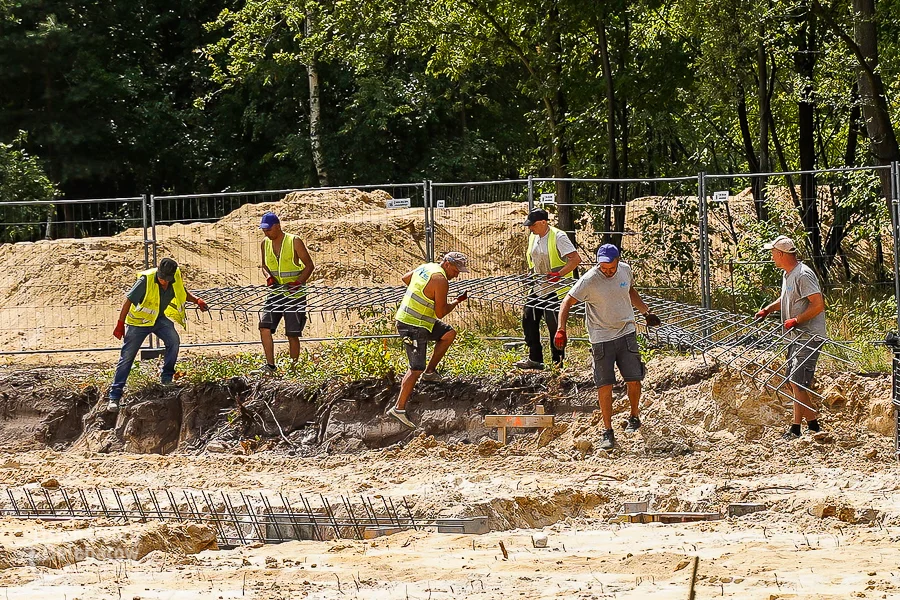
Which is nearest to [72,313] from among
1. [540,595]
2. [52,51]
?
[540,595]

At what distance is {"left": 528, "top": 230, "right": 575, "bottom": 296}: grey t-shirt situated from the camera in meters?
12.4

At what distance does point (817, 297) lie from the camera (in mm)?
10625

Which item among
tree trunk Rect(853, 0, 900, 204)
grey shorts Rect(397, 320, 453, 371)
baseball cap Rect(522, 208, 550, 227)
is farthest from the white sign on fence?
tree trunk Rect(853, 0, 900, 204)

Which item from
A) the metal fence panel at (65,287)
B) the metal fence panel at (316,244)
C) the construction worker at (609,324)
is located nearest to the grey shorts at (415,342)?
the construction worker at (609,324)

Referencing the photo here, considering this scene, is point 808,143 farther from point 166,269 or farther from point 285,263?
point 166,269

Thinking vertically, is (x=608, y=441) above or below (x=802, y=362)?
below

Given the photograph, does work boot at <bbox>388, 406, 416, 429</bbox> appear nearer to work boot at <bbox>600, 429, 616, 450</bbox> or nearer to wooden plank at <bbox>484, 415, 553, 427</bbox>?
wooden plank at <bbox>484, 415, 553, 427</bbox>

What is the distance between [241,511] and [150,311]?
135 inches

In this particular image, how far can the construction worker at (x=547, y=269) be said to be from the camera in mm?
12257

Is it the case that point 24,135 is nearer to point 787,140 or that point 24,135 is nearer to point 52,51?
point 52,51

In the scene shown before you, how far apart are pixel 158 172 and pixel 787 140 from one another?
15.3 meters

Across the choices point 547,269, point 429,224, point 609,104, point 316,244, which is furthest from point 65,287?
point 609,104

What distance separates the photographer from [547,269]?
12.5 metres

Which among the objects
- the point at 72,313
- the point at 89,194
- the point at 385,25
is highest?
the point at 385,25
